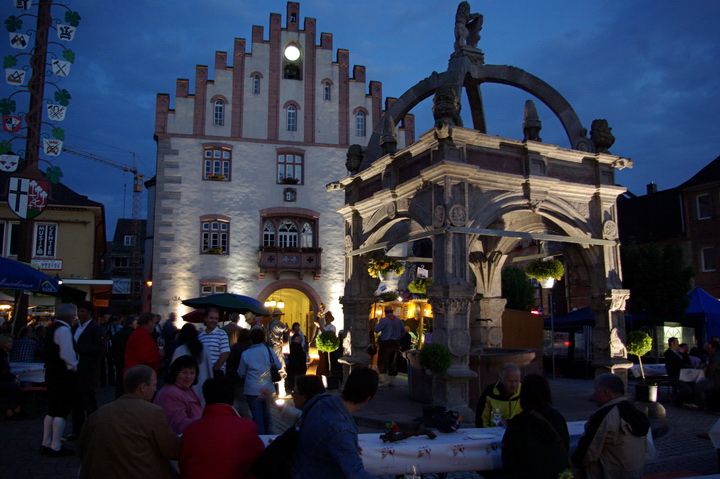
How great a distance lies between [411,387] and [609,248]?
4.87m

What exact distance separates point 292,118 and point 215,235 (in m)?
6.68

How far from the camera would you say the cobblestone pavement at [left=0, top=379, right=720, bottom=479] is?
709 cm

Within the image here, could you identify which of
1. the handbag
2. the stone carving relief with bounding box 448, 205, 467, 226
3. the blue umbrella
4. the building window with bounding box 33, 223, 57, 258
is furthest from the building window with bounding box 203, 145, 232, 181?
the handbag

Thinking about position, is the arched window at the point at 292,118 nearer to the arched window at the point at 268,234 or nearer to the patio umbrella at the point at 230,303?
the arched window at the point at 268,234

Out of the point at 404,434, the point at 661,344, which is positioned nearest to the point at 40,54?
the point at 404,434

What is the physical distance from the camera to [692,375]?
12.8m

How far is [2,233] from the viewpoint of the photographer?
92.5 ft

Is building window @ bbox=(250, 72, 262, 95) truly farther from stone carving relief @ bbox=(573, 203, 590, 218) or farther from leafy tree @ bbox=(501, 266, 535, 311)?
stone carving relief @ bbox=(573, 203, 590, 218)

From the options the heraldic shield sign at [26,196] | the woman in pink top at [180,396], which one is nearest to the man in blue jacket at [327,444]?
the woman in pink top at [180,396]

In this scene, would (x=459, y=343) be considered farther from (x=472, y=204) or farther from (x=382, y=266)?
(x=382, y=266)

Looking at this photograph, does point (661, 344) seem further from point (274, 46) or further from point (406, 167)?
point (274, 46)

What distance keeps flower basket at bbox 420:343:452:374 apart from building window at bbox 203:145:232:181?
19.7 meters

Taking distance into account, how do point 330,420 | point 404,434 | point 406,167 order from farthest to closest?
point 406,167 < point 404,434 < point 330,420

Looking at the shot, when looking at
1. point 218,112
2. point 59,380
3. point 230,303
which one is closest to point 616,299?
point 230,303
